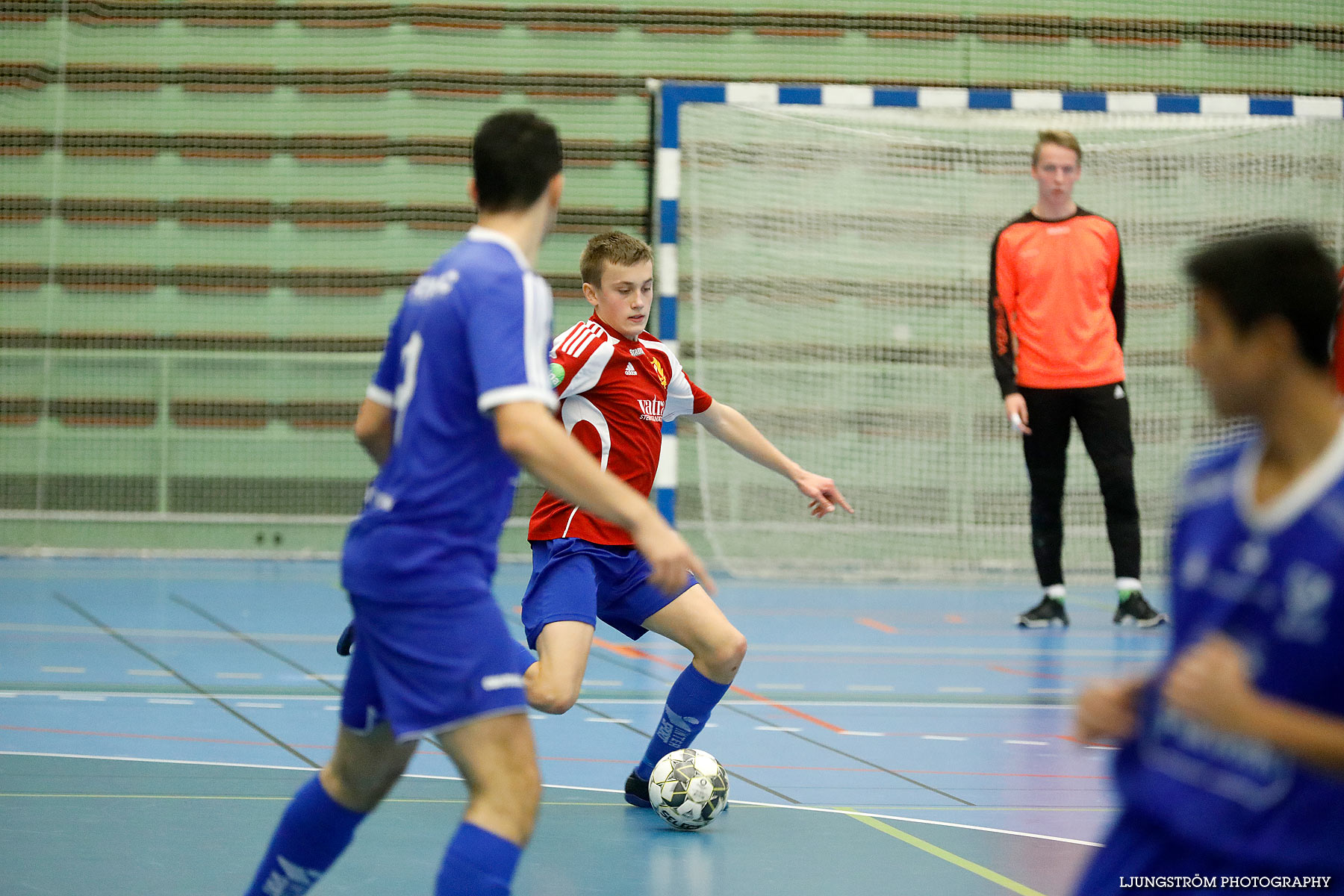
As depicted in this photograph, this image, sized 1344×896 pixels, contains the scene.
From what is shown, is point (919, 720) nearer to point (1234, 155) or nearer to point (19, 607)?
point (19, 607)

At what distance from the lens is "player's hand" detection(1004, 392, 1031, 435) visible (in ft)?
26.0

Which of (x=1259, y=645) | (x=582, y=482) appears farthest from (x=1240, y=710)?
(x=582, y=482)

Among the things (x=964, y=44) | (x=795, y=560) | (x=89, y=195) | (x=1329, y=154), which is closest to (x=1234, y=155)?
Answer: (x=1329, y=154)

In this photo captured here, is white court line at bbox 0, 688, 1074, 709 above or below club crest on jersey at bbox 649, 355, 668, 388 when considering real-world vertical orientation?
below

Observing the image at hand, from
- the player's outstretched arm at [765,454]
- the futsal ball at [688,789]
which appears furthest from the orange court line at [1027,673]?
the futsal ball at [688,789]

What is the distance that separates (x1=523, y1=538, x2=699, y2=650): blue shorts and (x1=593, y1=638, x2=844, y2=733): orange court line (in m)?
0.97

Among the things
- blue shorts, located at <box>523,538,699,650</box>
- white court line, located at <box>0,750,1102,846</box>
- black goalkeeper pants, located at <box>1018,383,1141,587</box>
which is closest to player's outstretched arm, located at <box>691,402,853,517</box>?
blue shorts, located at <box>523,538,699,650</box>

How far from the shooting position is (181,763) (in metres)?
4.83

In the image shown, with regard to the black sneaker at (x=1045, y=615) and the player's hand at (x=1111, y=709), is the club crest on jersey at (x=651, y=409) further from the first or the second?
the black sneaker at (x=1045, y=615)

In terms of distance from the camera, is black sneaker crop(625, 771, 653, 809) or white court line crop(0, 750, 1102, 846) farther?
black sneaker crop(625, 771, 653, 809)

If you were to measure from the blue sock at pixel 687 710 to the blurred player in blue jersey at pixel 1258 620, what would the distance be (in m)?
2.49

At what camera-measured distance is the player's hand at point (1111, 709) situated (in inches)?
71.7

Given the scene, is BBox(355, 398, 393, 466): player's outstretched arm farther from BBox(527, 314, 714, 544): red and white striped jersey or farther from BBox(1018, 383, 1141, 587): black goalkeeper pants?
BBox(1018, 383, 1141, 587): black goalkeeper pants

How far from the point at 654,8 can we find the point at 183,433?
495cm
